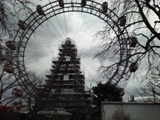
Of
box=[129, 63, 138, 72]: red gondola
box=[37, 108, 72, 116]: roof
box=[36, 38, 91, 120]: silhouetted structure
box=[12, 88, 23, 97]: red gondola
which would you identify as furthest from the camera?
box=[37, 108, 72, 116]: roof

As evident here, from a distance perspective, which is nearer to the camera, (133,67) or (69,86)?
(133,67)

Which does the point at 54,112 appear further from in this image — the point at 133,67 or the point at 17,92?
the point at 133,67

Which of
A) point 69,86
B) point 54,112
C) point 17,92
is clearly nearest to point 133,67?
point 17,92

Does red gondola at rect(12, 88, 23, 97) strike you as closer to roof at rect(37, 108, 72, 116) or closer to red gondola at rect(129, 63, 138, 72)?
roof at rect(37, 108, 72, 116)

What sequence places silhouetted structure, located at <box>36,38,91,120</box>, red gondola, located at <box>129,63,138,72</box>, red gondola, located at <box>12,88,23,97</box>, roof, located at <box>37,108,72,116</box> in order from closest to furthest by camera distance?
red gondola, located at <box>129,63,138,72</box> → red gondola, located at <box>12,88,23,97</box> → silhouetted structure, located at <box>36,38,91,120</box> → roof, located at <box>37,108,72,116</box>

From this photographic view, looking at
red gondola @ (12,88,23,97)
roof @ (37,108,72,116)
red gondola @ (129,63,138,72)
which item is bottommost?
roof @ (37,108,72,116)

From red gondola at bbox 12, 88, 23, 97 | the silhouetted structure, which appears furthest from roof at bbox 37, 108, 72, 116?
red gondola at bbox 12, 88, 23, 97

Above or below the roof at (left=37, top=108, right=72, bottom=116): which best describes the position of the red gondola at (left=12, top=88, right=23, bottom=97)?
above

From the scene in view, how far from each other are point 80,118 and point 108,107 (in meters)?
21.5

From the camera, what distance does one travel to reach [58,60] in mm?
54219

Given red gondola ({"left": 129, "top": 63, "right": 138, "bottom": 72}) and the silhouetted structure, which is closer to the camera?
red gondola ({"left": 129, "top": 63, "right": 138, "bottom": 72})

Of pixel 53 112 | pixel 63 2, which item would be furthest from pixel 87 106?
pixel 63 2

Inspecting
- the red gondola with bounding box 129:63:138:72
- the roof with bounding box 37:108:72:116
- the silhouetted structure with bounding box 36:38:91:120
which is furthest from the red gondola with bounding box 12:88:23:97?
the red gondola with bounding box 129:63:138:72

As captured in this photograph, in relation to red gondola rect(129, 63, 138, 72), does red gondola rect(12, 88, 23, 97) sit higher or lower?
lower
